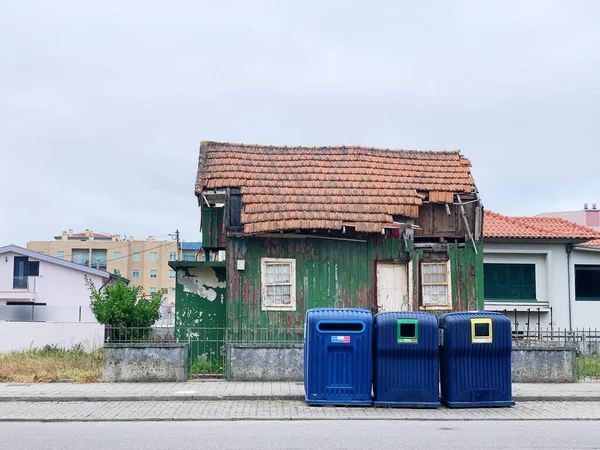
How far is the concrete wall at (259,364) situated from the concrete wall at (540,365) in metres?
4.71

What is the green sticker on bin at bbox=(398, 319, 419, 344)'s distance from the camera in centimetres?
1249

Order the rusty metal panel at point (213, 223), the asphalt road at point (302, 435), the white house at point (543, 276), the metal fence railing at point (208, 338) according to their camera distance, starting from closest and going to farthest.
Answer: the asphalt road at point (302, 435), the metal fence railing at point (208, 338), the rusty metal panel at point (213, 223), the white house at point (543, 276)

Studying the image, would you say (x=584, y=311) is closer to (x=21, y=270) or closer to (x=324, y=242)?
(x=324, y=242)

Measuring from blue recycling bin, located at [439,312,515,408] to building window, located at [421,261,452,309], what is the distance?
20.8 feet

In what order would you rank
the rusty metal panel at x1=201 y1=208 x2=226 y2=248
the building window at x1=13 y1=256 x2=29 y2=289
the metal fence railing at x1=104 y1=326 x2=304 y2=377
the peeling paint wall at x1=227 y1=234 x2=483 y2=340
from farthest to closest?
the building window at x1=13 y1=256 x2=29 y2=289 → the rusty metal panel at x1=201 y1=208 x2=226 y2=248 → the peeling paint wall at x1=227 y1=234 x2=483 y2=340 → the metal fence railing at x1=104 y1=326 x2=304 y2=377

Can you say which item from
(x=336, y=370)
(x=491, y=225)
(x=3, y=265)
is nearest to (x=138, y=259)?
(x=3, y=265)

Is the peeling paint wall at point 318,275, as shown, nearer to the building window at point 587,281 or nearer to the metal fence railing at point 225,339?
the metal fence railing at point 225,339

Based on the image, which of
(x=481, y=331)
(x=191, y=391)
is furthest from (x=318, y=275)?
(x=481, y=331)

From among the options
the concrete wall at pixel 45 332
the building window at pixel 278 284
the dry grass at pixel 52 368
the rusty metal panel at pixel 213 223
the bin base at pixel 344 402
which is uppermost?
the rusty metal panel at pixel 213 223

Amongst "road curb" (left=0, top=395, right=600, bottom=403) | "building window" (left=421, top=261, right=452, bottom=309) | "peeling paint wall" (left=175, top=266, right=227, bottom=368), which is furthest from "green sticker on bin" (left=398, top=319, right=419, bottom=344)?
"peeling paint wall" (left=175, top=266, right=227, bottom=368)

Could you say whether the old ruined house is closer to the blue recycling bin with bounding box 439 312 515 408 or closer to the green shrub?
the green shrub

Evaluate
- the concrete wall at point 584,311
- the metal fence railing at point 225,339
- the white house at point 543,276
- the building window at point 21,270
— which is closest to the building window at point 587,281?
the white house at point 543,276

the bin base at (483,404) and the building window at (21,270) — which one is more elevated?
the building window at (21,270)

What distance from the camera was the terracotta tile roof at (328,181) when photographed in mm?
18469
